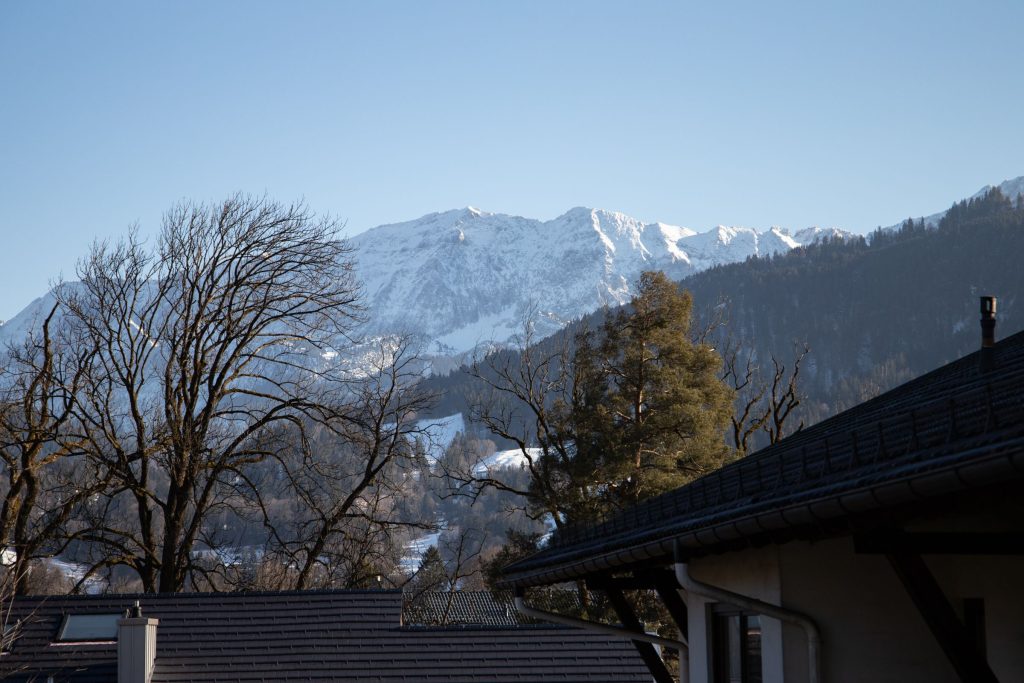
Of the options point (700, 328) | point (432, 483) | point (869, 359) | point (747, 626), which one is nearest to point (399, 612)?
point (747, 626)

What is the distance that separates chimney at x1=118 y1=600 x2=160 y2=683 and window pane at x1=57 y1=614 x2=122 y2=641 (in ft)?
4.29

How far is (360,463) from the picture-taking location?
3127 cm

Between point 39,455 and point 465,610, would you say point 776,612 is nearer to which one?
point 39,455

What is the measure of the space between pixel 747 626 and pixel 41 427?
19701 millimetres

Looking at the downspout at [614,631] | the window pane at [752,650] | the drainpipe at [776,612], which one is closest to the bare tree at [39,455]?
the downspout at [614,631]

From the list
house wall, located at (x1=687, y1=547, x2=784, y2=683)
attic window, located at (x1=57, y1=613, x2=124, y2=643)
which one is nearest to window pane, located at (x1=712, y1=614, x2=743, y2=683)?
house wall, located at (x1=687, y1=547, x2=784, y2=683)

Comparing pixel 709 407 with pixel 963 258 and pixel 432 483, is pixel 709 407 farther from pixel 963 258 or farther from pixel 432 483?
pixel 963 258

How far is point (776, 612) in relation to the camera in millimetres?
6641

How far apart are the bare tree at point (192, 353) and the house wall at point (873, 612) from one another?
20.3 meters

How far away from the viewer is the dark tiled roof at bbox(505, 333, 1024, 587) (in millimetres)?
4418

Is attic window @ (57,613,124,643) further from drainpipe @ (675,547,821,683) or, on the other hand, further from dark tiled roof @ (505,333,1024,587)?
drainpipe @ (675,547,821,683)

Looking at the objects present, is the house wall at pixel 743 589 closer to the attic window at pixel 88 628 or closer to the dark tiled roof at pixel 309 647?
the dark tiled roof at pixel 309 647

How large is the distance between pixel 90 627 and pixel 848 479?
16.4m

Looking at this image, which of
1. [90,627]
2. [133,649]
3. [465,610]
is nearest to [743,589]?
[133,649]
